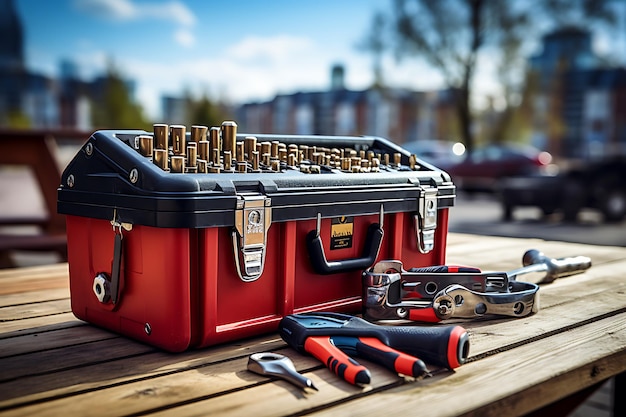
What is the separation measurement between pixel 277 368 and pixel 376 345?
22cm

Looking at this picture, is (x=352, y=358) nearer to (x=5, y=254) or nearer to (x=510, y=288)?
(x=510, y=288)

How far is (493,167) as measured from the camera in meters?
18.0

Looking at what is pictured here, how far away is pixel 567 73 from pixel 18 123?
109 feet

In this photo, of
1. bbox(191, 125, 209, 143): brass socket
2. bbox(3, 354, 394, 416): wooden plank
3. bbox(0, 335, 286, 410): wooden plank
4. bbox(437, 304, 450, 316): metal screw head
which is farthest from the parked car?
bbox(3, 354, 394, 416): wooden plank

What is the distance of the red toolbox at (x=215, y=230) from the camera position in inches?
56.2

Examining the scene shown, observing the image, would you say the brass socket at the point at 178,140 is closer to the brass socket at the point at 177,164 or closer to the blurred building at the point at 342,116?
the brass socket at the point at 177,164

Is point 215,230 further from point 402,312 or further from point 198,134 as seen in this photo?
point 402,312

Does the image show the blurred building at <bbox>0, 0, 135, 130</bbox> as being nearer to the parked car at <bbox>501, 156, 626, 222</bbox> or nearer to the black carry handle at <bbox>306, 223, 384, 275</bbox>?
the parked car at <bbox>501, 156, 626, 222</bbox>

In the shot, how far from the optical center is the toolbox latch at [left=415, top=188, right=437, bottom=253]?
2029mm

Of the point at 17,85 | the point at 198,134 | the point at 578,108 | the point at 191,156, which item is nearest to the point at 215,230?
the point at 191,156

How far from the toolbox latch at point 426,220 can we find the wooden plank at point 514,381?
54 centimetres

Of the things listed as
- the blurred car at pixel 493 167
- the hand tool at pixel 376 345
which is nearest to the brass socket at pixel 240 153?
the hand tool at pixel 376 345

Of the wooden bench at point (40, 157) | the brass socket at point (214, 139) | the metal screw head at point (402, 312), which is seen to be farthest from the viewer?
the wooden bench at point (40, 157)

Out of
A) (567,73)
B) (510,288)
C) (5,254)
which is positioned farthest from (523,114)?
(510,288)
